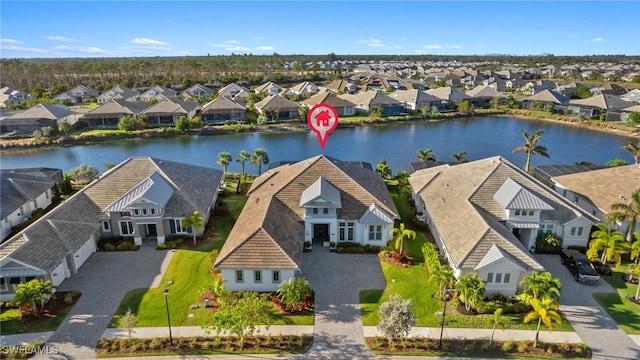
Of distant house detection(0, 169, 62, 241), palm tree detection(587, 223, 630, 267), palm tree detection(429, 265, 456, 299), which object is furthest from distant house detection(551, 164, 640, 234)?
distant house detection(0, 169, 62, 241)

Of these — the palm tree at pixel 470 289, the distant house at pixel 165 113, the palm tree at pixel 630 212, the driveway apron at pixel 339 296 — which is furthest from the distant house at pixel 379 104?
the palm tree at pixel 470 289

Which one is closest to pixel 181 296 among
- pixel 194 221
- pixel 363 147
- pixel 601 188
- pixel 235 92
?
pixel 194 221

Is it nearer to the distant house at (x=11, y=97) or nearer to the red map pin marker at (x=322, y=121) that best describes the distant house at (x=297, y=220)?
the red map pin marker at (x=322, y=121)

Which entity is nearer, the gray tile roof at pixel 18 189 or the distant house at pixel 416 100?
the gray tile roof at pixel 18 189

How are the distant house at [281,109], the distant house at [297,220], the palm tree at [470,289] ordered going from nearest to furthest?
the palm tree at [470,289] < the distant house at [297,220] < the distant house at [281,109]

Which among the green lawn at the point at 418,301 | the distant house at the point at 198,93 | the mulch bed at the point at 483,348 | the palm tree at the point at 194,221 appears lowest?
the mulch bed at the point at 483,348

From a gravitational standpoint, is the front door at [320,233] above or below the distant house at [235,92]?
below

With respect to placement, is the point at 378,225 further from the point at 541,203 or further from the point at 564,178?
the point at 564,178
